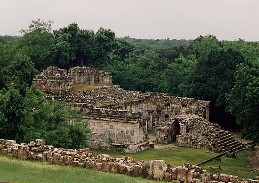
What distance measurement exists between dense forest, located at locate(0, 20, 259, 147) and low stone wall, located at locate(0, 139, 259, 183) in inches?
267

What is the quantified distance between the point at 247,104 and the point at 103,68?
133 feet

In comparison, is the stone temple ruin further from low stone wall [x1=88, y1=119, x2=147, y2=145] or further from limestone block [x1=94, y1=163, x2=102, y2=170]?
limestone block [x1=94, y1=163, x2=102, y2=170]

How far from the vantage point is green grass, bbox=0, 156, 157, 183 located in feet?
67.8

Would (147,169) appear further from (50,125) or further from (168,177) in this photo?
(50,125)

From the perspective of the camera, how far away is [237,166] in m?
38.3

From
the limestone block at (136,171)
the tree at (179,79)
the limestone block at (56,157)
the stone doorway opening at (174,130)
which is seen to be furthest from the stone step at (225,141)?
the limestone block at (56,157)

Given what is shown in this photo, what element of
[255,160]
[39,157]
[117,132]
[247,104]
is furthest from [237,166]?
[39,157]

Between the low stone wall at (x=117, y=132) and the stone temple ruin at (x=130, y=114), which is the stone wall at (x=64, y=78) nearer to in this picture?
the stone temple ruin at (x=130, y=114)

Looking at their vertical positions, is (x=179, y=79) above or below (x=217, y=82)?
above

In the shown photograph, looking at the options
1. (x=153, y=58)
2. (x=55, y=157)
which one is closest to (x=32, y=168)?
(x=55, y=157)

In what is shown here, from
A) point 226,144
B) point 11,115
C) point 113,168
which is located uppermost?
point 11,115

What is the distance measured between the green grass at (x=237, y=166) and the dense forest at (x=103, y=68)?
2.11 metres

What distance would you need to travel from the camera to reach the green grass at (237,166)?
1380 inches

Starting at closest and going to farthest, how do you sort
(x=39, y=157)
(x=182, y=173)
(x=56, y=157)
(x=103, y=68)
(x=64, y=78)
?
(x=182, y=173)
(x=56, y=157)
(x=39, y=157)
(x=64, y=78)
(x=103, y=68)
